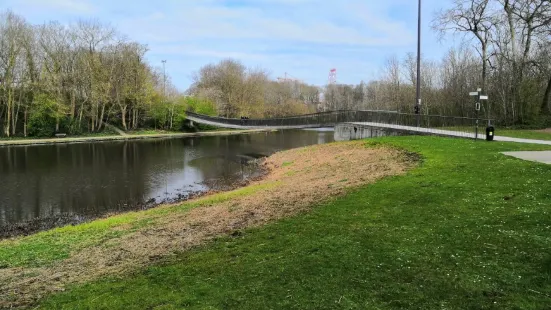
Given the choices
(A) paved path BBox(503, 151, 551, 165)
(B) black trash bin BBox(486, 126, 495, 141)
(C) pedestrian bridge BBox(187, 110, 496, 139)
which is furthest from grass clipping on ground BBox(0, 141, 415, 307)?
(C) pedestrian bridge BBox(187, 110, 496, 139)

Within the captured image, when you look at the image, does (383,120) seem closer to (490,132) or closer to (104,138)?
(490,132)

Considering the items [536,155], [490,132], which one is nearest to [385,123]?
[490,132]

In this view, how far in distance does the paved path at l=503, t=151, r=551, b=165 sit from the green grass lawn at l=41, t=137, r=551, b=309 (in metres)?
3.36

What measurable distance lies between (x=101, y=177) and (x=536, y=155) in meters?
22.0

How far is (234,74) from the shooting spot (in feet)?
238

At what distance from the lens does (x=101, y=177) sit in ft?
75.1

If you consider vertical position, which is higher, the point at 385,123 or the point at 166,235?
the point at 385,123

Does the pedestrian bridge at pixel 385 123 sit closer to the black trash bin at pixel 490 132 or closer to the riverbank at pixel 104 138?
the black trash bin at pixel 490 132

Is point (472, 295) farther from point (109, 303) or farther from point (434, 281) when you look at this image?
point (109, 303)

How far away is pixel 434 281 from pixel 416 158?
10.8 m

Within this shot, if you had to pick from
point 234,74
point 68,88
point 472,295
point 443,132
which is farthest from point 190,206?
point 234,74

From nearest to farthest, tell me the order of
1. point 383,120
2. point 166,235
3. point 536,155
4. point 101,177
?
point 166,235 → point 536,155 → point 101,177 → point 383,120

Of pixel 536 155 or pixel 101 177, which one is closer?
pixel 536 155

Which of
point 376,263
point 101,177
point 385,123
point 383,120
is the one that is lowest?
point 101,177
